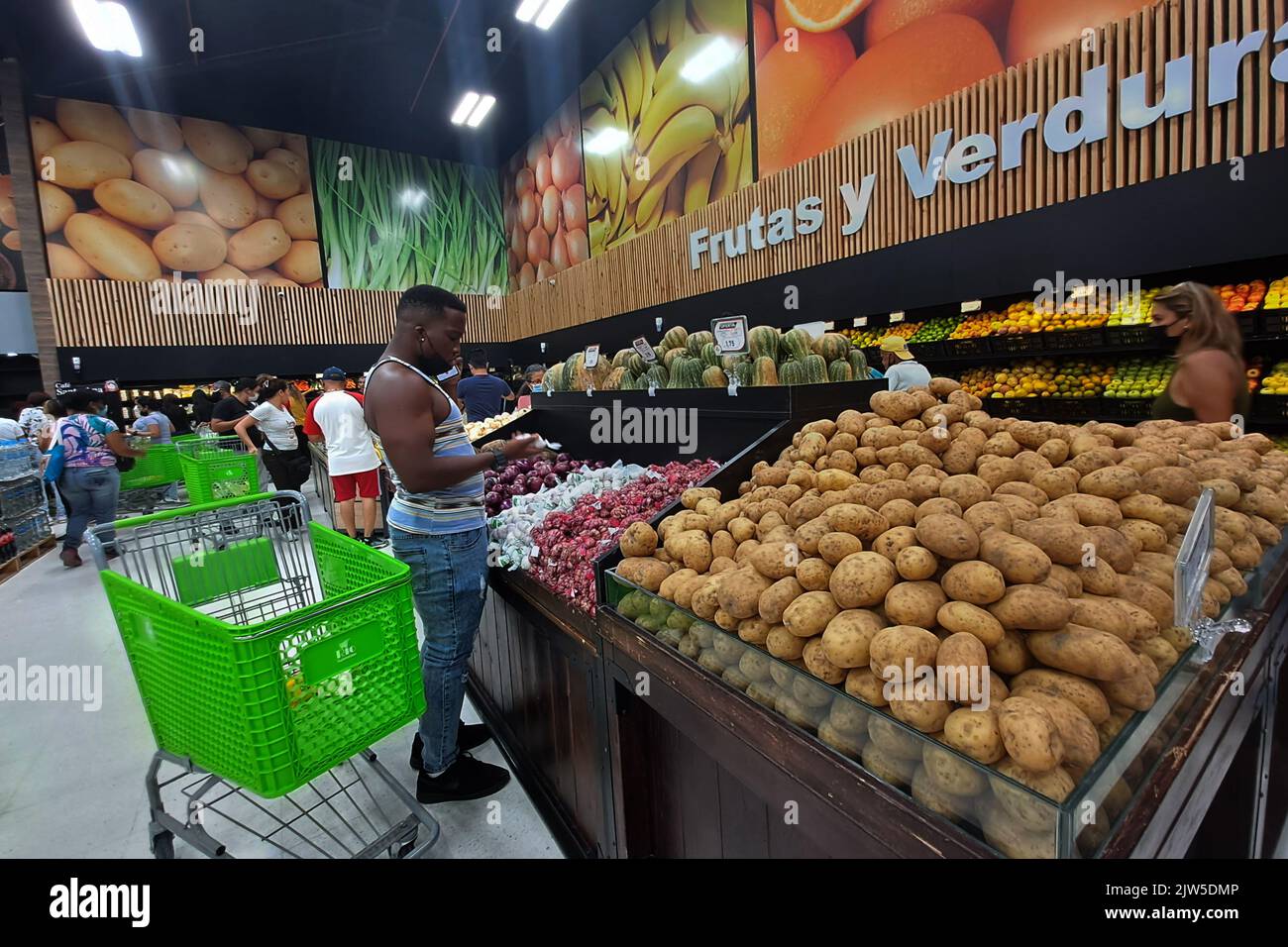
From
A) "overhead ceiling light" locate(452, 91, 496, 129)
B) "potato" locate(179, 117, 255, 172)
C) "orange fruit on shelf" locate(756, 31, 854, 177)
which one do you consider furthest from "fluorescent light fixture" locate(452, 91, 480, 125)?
"orange fruit on shelf" locate(756, 31, 854, 177)

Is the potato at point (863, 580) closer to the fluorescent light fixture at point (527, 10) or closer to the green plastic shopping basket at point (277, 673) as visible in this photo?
the green plastic shopping basket at point (277, 673)

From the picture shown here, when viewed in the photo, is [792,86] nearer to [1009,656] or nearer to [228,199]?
[1009,656]

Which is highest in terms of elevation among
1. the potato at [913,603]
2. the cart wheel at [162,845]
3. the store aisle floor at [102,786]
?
the potato at [913,603]

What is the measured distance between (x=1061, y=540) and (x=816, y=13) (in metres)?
6.78

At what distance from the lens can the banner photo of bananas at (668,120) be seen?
712cm

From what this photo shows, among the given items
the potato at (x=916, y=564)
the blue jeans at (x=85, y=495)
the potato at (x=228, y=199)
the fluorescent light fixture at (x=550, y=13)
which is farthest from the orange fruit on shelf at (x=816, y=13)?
the potato at (x=228, y=199)

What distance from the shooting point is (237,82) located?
8953 mm

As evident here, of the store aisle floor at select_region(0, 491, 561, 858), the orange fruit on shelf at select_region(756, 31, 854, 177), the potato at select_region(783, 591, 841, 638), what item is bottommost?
the store aisle floor at select_region(0, 491, 561, 858)

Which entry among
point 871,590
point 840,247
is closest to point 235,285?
point 840,247

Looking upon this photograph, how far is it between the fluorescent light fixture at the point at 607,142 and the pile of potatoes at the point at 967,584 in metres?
8.97

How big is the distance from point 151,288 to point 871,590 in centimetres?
1185

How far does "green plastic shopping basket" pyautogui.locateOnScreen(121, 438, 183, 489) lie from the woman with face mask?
9.32 metres

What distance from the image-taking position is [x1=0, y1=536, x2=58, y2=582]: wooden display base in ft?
16.8

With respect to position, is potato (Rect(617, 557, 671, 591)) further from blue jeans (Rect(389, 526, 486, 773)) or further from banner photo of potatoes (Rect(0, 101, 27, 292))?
banner photo of potatoes (Rect(0, 101, 27, 292))
